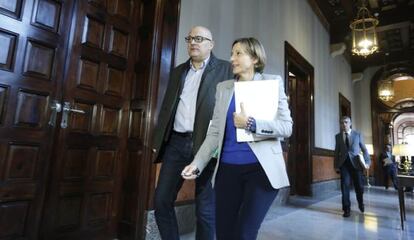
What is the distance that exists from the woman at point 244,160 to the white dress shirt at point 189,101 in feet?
1.10

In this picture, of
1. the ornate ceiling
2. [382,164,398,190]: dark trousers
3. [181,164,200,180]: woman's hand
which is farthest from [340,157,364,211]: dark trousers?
[382,164,398,190]: dark trousers

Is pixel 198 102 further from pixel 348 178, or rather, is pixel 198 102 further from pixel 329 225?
pixel 348 178

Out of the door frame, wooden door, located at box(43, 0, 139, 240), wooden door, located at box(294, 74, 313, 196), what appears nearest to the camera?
wooden door, located at box(43, 0, 139, 240)

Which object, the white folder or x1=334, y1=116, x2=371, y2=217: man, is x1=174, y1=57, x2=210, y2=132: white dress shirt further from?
x1=334, y1=116, x2=371, y2=217: man

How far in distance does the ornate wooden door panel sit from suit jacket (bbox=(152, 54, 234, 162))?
33.3 inches

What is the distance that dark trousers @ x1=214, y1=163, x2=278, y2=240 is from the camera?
1143mm

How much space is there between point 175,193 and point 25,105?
1145 mm

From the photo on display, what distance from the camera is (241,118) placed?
3.85 ft

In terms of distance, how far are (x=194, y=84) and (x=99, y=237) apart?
1438 millimetres

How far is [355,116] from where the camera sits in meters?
10.6

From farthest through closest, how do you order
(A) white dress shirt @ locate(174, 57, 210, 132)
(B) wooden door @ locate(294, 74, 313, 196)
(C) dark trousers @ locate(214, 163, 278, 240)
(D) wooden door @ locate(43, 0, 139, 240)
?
(B) wooden door @ locate(294, 74, 313, 196), (D) wooden door @ locate(43, 0, 139, 240), (A) white dress shirt @ locate(174, 57, 210, 132), (C) dark trousers @ locate(214, 163, 278, 240)

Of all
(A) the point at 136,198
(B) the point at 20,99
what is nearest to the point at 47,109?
(B) the point at 20,99

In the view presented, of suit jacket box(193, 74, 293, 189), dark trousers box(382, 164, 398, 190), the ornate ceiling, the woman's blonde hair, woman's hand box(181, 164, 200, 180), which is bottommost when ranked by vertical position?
dark trousers box(382, 164, 398, 190)

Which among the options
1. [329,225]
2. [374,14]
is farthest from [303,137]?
[374,14]
